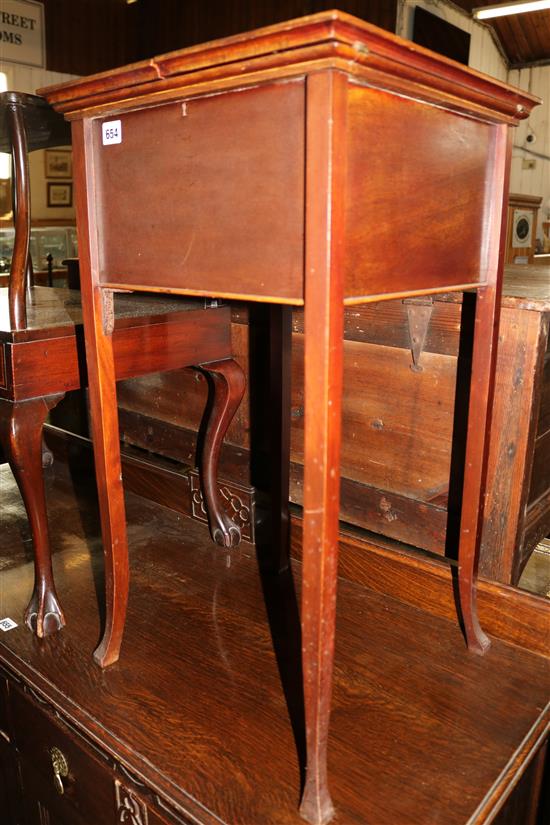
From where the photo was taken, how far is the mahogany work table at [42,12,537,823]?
72cm

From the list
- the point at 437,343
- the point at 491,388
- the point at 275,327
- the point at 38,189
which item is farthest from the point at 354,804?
the point at 38,189

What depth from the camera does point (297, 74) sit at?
2.36 ft

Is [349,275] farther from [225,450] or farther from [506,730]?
[225,450]

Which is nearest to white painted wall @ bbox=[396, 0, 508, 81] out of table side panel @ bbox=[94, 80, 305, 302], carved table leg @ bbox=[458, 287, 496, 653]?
carved table leg @ bbox=[458, 287, 496, 653]

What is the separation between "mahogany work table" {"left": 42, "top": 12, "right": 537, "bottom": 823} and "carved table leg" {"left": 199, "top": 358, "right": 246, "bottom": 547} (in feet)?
1.55

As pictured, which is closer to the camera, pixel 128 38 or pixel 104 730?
pixel 104 730

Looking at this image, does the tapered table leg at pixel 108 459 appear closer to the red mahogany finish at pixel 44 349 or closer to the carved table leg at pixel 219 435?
the red mahogany finish at pixel 44 349

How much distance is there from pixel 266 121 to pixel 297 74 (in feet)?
0.21

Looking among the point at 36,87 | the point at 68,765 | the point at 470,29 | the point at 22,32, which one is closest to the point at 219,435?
the point at 68,765

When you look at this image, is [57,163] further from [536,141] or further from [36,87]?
[536,141]

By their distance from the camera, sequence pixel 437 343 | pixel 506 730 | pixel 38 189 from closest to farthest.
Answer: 1. pixel 506 730
2. pixel 437 343
3. pixel 38 189

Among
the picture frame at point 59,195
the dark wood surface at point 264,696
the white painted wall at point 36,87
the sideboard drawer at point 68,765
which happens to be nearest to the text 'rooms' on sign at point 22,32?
the white painted wall at point 36,87

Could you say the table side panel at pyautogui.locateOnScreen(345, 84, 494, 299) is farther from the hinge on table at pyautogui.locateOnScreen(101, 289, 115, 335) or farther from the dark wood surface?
the dark wood surface

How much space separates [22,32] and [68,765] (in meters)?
7.19
